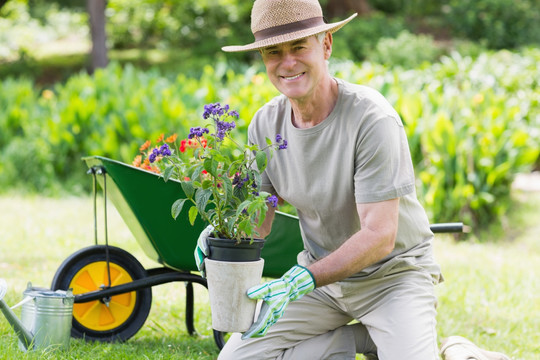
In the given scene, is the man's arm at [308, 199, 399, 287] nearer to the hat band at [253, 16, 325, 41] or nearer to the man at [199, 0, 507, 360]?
the man at [199, 0, 507, 360]

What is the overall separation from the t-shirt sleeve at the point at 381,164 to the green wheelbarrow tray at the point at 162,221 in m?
0.64

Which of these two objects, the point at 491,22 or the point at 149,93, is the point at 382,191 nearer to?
the point at 149,93

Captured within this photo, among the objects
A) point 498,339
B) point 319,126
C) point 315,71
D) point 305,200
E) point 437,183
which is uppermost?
point 315,71

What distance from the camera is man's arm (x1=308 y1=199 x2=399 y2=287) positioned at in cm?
230

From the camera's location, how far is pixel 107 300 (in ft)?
10.1

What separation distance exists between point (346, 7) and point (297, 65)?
1350 centimetres

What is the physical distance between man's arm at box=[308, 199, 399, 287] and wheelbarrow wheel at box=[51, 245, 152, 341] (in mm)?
1080

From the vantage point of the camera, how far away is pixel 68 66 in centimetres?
1617

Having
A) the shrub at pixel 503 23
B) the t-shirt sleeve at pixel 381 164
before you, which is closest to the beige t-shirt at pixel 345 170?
the t-shirt sleeve at pixel 381 164

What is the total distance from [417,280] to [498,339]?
1.00 metres

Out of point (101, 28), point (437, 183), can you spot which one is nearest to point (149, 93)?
point (437, 183)

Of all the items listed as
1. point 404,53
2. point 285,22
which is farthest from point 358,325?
point 404,53

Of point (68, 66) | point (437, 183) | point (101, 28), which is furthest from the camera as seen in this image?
point (68, 66)

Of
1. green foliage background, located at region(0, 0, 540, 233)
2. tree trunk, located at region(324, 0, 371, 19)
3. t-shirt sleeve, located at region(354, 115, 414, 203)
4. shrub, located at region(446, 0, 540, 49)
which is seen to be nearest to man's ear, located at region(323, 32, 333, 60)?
t-shirt sleeve, located at region(354, 115, 414, 203)
